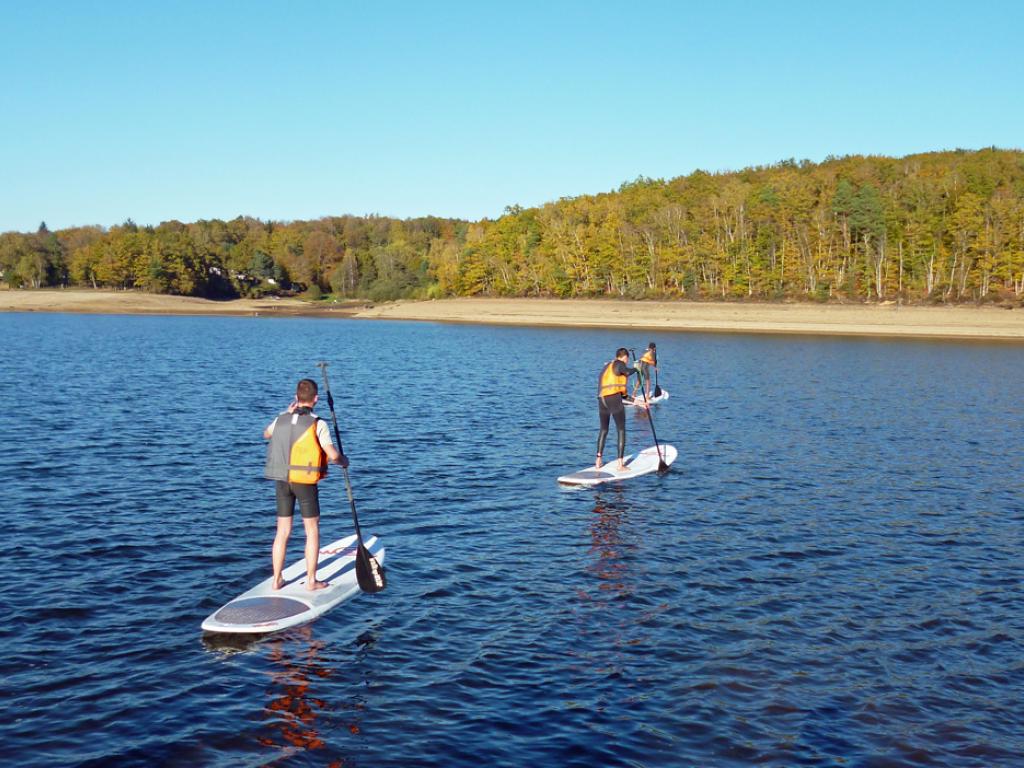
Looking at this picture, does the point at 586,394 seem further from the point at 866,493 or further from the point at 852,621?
the point at 852,621

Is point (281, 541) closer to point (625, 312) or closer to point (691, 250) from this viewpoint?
point (625, 312)

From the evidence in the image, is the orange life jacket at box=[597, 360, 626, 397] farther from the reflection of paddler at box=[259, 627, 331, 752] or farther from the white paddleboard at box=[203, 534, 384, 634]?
the reflection of paddler at box=[259, 627, 331, 752]

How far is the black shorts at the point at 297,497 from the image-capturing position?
10.4m

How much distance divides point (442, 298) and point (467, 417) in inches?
3866

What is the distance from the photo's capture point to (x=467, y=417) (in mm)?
27219

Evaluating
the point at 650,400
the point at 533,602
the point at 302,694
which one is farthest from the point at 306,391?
the point at 650,400

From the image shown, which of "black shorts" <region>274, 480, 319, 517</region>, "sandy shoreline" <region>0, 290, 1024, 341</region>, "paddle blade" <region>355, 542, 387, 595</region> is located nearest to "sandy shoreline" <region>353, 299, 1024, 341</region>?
"sandy shoreline" <region>0, 290, 1024, 341</region>

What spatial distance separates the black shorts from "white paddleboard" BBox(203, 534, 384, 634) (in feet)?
3.27

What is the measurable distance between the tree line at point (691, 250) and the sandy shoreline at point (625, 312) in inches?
290

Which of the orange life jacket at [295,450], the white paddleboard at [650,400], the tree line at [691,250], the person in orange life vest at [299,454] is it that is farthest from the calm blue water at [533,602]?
the tree line at [691,250]

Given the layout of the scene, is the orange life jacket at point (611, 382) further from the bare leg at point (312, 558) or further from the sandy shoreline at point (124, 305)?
the sandy shoreline at point (124, 305)

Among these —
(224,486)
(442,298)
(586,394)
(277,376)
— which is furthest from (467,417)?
(442,298)

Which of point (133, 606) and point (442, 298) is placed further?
point (442, 298)

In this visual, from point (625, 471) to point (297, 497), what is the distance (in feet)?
30.3
